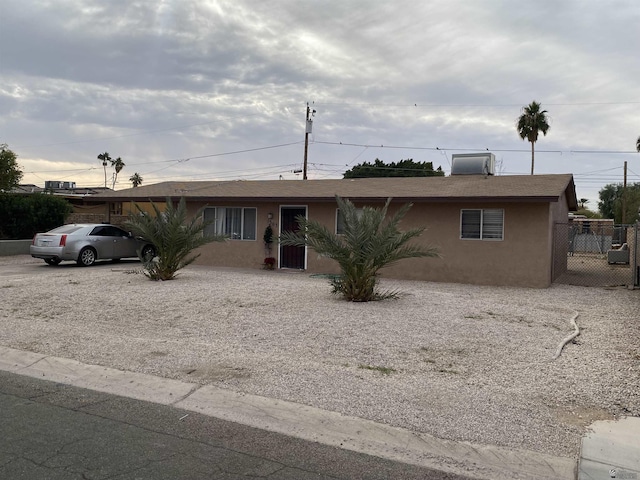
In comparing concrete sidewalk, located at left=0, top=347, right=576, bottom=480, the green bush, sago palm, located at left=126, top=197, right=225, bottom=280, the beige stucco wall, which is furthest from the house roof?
concrete sidewalk, located at left=0, top=347, right=576, bottom=480

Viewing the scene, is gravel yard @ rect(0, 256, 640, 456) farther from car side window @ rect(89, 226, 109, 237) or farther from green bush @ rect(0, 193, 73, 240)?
green bush @ rect(0, 193, 73, 240)

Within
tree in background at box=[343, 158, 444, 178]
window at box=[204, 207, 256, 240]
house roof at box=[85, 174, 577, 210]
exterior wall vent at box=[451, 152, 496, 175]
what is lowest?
window at box=[204, 207, 256, 240]

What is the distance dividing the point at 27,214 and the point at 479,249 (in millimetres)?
19000

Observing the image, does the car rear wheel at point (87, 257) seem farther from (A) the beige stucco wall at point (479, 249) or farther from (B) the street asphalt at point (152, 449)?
(B) the street asphalt at point (152, 449)

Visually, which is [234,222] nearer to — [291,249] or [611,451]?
[291,249]

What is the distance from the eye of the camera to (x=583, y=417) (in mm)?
4988

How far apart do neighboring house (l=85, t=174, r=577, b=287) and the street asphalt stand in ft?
36.4

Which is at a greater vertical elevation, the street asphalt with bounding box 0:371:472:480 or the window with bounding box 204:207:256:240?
the window with bounding box 204:207:256:240

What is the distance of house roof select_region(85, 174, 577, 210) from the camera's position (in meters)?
14.7

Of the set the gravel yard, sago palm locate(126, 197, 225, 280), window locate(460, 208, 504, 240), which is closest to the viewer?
the gravel yard

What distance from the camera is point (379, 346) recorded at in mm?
7445

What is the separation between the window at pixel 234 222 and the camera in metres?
18.8

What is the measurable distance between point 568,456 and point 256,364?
360 centimetres

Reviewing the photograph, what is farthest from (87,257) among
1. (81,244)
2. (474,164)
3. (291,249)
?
(474,164)
